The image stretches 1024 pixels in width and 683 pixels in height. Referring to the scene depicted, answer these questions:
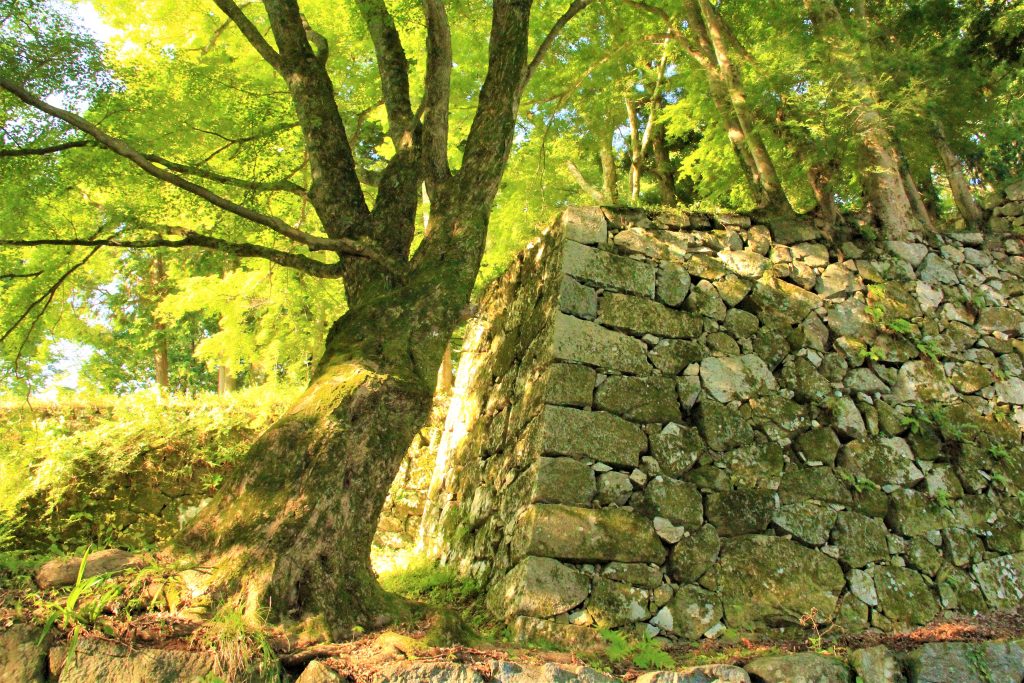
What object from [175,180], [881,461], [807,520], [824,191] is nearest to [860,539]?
[807,520]

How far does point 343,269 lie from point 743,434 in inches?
115

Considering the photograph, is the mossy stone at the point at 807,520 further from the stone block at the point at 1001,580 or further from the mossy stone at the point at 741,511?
the stone block at the point at 1001,580

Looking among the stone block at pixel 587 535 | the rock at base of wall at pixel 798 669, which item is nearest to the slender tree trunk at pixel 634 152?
the stone block at pixel 587 535

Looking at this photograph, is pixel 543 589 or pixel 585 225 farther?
pixel 585 225

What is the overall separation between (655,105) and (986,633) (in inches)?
319

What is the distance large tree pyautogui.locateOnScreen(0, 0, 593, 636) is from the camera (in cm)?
337

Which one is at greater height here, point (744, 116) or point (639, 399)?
point (744, 116)

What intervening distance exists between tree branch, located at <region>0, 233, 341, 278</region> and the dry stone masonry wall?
1.64 m

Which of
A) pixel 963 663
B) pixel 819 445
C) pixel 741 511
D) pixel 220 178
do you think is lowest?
pixel 963 663

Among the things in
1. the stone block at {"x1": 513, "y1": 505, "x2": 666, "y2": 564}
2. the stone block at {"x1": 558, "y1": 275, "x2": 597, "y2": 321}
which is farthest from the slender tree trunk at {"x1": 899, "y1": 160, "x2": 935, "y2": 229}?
the stone block at {"x1": 513, "y1": 505, "x2": 666, "y2": 564}

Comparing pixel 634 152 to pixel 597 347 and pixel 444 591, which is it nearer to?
pixel 597 347

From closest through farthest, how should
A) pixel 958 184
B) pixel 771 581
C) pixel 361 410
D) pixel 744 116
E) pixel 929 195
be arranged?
1. pixel 361 410
2. pixel 771 581
3. pixel 744 116
4. pixel 958 184
5. pixel 929 195

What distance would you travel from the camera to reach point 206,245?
442 cm

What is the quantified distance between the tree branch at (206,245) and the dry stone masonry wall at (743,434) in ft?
5.37
